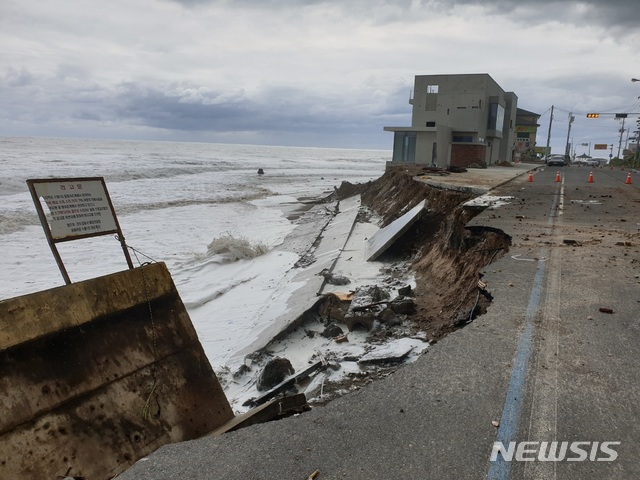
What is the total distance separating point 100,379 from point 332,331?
12.7 feet

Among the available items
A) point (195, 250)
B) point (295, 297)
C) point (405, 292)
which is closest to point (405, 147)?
point (195, 250)

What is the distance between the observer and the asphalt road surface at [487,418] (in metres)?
2.88

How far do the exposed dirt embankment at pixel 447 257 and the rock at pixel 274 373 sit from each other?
1983 millimetres

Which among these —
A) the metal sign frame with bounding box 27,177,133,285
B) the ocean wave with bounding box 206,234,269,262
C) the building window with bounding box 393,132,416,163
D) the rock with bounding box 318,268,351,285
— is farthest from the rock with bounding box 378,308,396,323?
the building window with bounding box 393,132,416,163

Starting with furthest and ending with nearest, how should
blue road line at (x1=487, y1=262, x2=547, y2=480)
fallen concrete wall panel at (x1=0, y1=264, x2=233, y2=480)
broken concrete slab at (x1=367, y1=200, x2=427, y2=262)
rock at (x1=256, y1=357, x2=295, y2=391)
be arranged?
1. broken concrete slab at (x1=367, y1=200, x2=427, y2=262)
2. rock at (x1=256, y1=357, x2=295, y2=391)
3. fallen concrete wall panel at (x1=0, y1=264, x2=233, y2=480)
4. blue road line at (x1=487, y1=262, x2=547, y2=480)

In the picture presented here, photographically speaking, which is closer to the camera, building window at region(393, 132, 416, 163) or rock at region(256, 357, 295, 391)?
rock at region(256, 357, 295, 391)

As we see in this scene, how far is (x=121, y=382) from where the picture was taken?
13.6 ft

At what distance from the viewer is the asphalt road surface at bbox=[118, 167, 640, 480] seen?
2875 millimetres

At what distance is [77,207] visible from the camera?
4.39m

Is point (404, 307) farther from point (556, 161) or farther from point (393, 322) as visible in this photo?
point (556, 161)

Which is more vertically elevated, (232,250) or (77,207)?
(77,207)

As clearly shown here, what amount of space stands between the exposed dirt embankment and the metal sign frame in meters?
4.17

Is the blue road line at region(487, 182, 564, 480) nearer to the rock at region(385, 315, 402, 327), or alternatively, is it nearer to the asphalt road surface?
the asphalt road surface

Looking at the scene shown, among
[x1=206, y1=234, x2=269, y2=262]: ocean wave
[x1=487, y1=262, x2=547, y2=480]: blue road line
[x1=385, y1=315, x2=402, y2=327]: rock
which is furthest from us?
[x1=206, y1=234, x2=269, y2=262]: ocean wave
